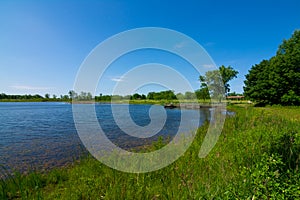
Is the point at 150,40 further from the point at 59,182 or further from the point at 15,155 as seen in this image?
the point at 15,155

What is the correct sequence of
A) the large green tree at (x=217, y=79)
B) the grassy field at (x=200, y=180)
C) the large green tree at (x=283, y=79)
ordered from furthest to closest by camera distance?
the large green tree at (x=217, y=79) < the large green tree at (x=283, y=79) < the grassy field at (x=200, y=180)

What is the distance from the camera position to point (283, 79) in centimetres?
3603

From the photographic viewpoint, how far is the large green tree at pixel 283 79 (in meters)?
34.6

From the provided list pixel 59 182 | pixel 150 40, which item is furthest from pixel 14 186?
pixel 150 40

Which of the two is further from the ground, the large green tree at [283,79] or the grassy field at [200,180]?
the large green tree at [283,79]

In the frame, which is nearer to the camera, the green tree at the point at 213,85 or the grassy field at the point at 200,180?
the grassy field at the point at 200,180

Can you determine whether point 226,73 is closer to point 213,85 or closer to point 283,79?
point 213,85

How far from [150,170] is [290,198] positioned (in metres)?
3.37

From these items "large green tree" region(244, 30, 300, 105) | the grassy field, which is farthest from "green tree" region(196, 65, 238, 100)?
the grassy field

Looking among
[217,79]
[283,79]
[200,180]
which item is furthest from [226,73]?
[200,180]

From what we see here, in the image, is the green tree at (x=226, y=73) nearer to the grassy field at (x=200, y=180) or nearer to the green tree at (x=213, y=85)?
the green tree at (x=213, y=85)

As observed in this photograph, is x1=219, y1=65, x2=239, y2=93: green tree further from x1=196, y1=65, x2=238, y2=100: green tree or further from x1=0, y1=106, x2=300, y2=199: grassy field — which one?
x1=0, y1=106, x2=300, y2=199: grassy field

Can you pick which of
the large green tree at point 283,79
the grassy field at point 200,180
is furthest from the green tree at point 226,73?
the grassy field at point 200,180

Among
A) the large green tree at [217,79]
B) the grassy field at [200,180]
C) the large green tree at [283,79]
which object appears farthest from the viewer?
the large green tree at [217,79]
